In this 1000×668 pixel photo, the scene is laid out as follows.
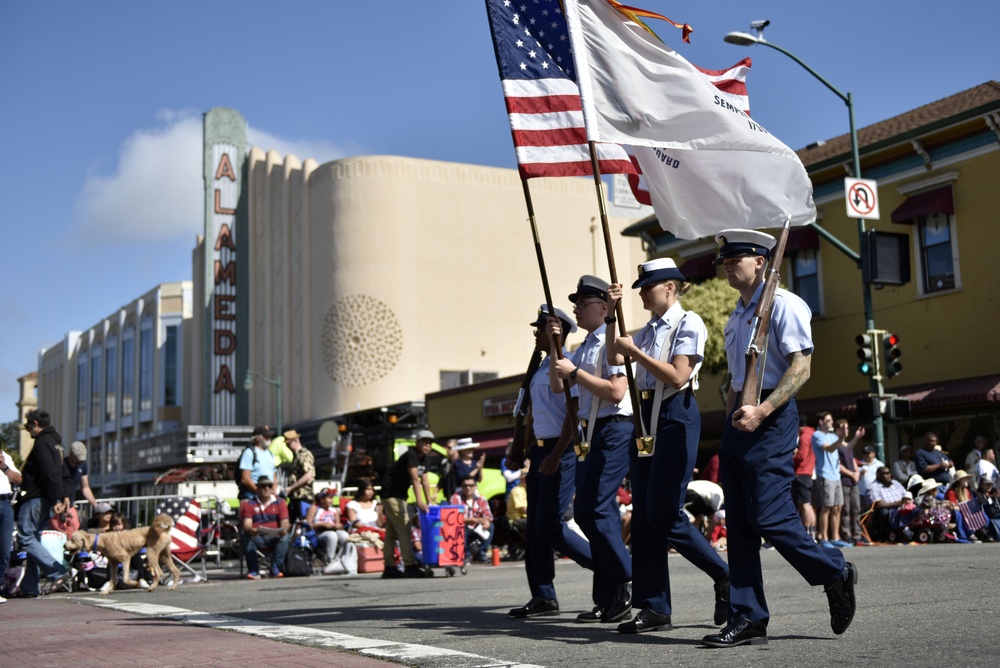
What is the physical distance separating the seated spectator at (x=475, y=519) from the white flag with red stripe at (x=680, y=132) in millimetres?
10531

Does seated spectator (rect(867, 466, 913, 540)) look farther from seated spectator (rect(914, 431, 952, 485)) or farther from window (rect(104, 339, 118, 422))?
→ window (rect(104, 339, 118, 422))

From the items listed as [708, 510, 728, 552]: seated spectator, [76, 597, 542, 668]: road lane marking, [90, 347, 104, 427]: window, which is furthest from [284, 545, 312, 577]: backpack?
[90, 347, 104, 427]: window

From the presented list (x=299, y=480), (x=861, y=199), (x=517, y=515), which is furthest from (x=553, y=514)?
(x=861, y=199)

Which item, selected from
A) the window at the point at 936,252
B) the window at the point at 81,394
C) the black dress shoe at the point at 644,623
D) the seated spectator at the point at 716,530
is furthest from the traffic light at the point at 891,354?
the window at the point at 81,394

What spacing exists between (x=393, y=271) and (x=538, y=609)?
4361 cm

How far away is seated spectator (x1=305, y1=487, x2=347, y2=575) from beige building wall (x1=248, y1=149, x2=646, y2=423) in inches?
1300

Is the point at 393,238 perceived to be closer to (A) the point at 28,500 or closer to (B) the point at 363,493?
(B) the point at 363,493

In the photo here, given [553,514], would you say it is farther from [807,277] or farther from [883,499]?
[807,277]

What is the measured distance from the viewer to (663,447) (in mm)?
6043

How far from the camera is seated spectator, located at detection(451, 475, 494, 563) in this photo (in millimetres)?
17266

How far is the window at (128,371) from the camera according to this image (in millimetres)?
75625

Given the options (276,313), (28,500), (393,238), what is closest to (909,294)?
(28,500)

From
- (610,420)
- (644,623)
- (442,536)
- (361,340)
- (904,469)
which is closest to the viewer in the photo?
(644,623)

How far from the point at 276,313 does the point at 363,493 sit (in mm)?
39356
